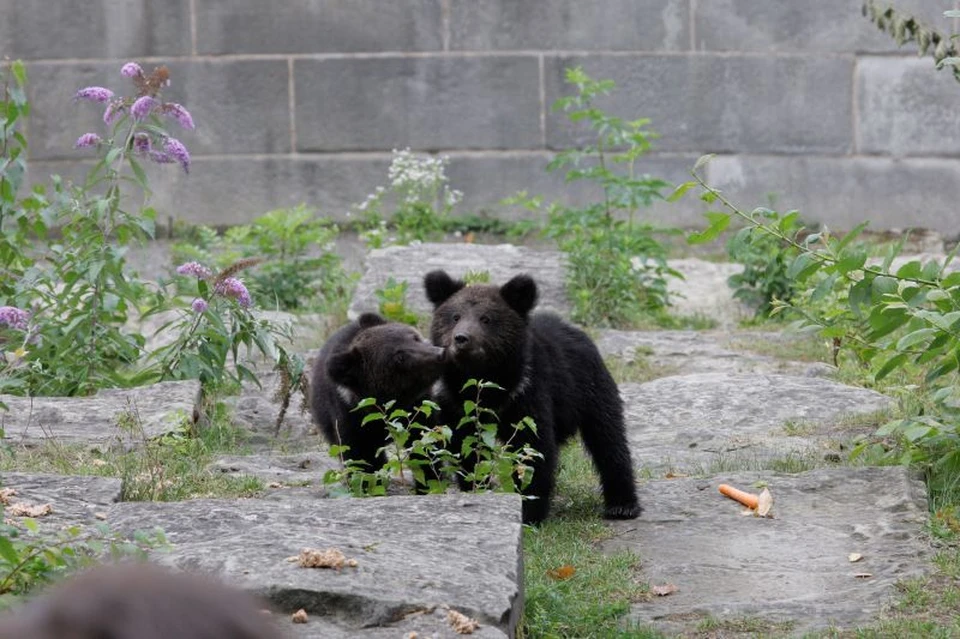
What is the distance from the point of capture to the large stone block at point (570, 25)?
40.5ft

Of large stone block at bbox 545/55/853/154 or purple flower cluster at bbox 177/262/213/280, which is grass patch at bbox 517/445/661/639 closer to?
purple flower cluster at bbox 177/262/213/280

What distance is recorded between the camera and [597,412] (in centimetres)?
680

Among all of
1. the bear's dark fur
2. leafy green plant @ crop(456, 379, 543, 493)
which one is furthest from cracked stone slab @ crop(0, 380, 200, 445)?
the bear's dark fur

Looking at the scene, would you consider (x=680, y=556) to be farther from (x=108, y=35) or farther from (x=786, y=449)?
(x=108, y=35)

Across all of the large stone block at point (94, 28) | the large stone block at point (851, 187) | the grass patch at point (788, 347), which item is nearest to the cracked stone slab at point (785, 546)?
the grass patch at point (788, 347)

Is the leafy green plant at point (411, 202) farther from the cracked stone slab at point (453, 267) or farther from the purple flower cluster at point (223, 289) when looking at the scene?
the purple flower cluster at point (223, 289)

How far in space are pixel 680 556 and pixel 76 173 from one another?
8451 mm

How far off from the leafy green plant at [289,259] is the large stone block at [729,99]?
2.45 m

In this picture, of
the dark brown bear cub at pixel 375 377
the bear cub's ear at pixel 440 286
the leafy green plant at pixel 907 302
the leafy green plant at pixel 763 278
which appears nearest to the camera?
the leafy green plant at pixel 907 302

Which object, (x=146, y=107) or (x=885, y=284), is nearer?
(x=885, y=284)

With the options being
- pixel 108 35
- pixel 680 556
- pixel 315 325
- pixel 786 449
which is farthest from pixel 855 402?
pixel 108 35

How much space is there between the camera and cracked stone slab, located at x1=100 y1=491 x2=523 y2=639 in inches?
156

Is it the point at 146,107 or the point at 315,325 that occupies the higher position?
the point at 146,107

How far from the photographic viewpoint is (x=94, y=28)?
12531mm
